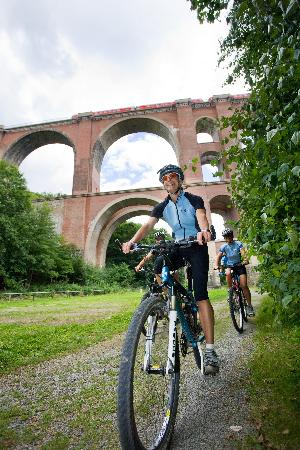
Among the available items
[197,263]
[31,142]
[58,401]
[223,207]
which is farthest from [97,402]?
[31,142]

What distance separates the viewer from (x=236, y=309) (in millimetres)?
5105

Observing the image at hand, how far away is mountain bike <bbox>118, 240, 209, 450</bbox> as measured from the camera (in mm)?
1443

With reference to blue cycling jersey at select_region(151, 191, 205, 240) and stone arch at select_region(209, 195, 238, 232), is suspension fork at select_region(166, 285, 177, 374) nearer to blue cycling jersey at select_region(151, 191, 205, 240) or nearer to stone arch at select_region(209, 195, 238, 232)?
blue cycling jersey at select_region(151, 191, 205, 240)

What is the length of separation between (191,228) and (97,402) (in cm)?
166

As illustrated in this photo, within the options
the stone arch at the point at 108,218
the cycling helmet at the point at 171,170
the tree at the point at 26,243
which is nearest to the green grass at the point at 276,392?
the cycling helmet at the point at 171,170

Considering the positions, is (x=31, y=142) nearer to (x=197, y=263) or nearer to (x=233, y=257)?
(x=233, y=257)

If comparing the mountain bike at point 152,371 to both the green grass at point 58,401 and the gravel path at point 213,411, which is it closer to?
the gravel path at point 213,411

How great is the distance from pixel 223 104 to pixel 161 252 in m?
28.7

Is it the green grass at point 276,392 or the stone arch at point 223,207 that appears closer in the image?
the green grass at point 276,392

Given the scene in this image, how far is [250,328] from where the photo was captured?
5258 mm

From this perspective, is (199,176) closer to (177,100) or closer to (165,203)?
(177,100)

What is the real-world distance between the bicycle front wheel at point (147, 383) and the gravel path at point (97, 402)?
18 centimetres

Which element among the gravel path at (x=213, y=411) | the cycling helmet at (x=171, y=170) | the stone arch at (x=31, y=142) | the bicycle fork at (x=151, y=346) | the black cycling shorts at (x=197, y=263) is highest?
the stone arch at (x=31, y=142)

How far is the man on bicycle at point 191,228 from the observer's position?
8.35ft
